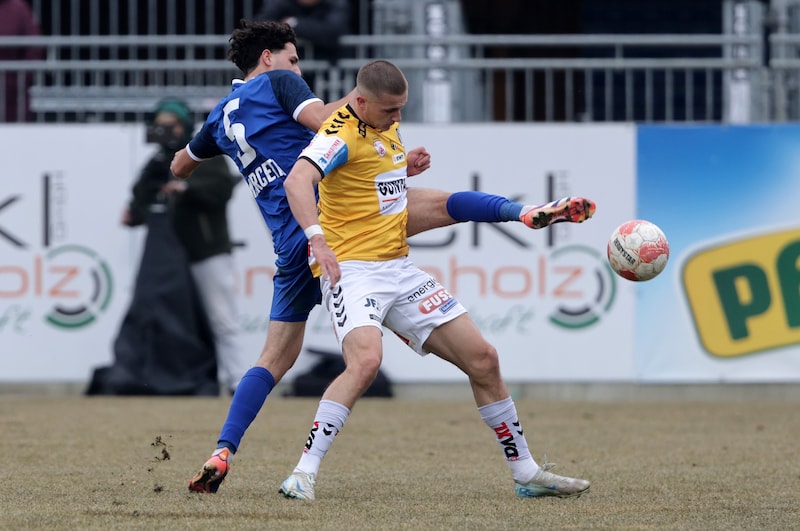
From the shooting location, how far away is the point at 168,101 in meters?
12.9

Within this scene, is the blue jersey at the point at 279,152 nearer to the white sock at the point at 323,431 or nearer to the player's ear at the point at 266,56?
the player's ear at the point at 266,56

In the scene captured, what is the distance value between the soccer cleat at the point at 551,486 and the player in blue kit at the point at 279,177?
1.17 meters

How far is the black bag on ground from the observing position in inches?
497

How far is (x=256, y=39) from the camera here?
7090mm

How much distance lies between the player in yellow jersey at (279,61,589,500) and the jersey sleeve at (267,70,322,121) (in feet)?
0.87

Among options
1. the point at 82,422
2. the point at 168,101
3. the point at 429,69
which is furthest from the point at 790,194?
the point at 82,422

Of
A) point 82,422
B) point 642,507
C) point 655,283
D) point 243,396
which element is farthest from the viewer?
point 655,283

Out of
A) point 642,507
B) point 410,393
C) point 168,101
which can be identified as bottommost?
point 410,393

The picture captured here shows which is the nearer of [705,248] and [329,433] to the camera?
[329,433]

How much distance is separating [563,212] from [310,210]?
1.07 meters

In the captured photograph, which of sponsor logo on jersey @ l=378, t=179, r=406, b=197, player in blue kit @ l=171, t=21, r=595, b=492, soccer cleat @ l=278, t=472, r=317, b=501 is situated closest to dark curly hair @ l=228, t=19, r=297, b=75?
player in blue kit @ l=171, t=21, r=595, b=492

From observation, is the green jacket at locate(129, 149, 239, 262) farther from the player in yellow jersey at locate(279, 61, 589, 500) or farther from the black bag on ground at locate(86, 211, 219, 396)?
the player in yellow jersey at locate(279, 61, 589, 500)

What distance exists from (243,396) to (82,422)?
155 inches

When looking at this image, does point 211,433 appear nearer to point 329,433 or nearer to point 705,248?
point 329,433
